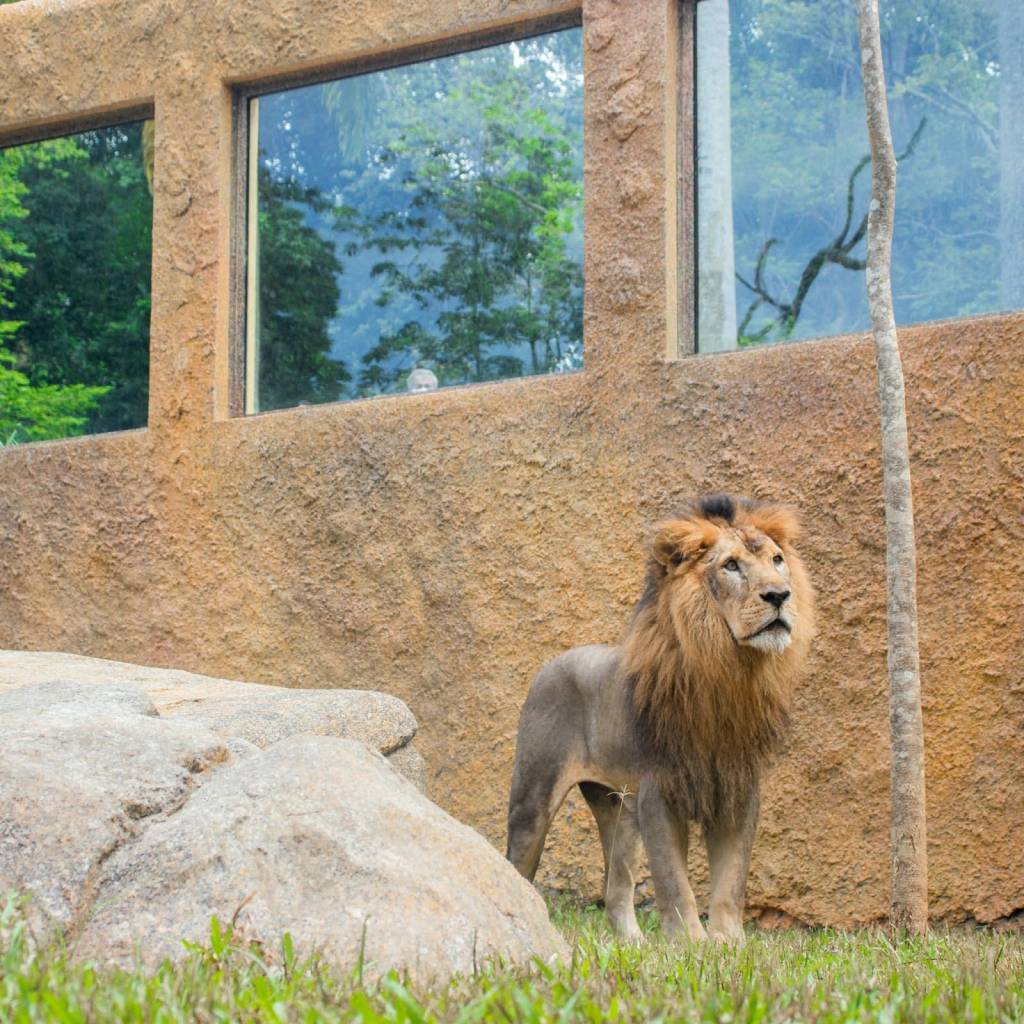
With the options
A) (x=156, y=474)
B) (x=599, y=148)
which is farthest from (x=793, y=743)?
(x=156, y=474)

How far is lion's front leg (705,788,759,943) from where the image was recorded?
621 centimetres

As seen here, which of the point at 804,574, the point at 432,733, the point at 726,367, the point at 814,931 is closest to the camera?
the point at 804,574

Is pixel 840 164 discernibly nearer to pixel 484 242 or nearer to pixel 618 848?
pixel 484 242

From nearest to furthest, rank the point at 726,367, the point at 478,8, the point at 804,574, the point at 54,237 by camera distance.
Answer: the point at 804,574 < the point at 726,367 < the point at 478,8 < the point at 54,237

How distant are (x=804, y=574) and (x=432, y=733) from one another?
268cm

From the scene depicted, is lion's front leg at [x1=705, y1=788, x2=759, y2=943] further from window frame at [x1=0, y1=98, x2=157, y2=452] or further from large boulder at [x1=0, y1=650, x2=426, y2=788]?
window frame at [x1=0, y1=98, x2=157, y2=452]

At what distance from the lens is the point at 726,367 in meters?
8.05

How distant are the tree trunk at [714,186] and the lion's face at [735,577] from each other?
2.09 metres

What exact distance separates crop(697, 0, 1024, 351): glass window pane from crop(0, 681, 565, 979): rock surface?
14.3 feet

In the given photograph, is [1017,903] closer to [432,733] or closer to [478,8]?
[432,733]

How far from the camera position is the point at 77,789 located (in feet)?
14.0

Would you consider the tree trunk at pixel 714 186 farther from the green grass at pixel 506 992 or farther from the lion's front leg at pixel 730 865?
the green grass at pixel 506 992

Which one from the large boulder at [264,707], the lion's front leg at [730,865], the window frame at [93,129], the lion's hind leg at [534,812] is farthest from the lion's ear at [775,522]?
→ the window frame at [93,129]

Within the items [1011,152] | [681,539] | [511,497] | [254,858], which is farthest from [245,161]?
[254,858]
